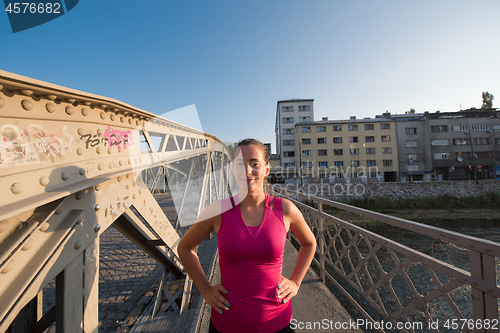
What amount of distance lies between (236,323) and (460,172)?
2369 inches

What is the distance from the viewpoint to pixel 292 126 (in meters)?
54.8

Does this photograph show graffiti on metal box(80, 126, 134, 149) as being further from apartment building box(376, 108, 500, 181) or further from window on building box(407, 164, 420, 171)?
window on building box(407, 164, 420, 171)

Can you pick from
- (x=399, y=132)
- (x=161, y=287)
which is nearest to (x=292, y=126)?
(x=399, y=132)

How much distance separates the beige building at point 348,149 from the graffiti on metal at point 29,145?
45.5 metres

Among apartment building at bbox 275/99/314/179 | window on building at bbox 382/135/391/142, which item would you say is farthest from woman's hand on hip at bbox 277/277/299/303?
window on building at bbox 382/135/391/142

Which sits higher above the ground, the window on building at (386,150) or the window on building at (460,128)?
the window on building at (460,128)

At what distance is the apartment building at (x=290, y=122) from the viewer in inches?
2046

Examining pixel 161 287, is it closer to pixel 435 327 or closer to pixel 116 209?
pixel 116 209

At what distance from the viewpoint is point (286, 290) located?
1551 mm

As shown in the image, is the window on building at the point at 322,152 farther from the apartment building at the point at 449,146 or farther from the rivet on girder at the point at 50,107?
the rivet on girder at the point at 50,107

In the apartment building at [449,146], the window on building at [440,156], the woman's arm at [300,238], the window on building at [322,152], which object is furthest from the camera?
the window on building at [322,152]

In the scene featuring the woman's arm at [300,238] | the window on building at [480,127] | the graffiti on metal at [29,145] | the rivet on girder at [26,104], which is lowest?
the woman's arm at [300,238]

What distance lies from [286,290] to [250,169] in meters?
0.94

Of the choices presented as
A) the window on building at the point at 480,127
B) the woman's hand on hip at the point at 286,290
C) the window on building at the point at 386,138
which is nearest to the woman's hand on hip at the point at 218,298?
the woman's hand on hip at the point at 286,290
